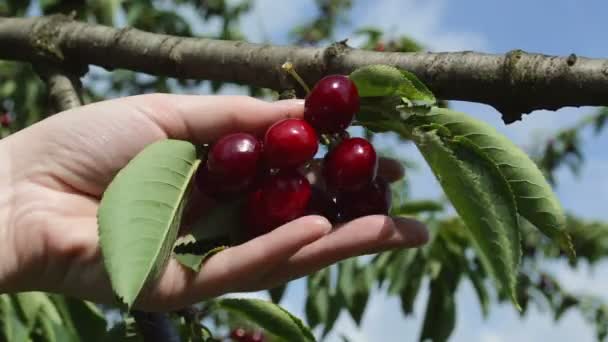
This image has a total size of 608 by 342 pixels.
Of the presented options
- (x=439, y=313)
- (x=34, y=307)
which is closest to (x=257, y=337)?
(x=439, y=313)

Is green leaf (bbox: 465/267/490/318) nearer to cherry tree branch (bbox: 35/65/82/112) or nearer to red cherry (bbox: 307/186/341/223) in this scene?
cherry tree branch (bbox: 35/65/82/112)

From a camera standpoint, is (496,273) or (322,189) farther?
(322,189)

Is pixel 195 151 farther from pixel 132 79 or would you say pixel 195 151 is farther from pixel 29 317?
pixel 132 79

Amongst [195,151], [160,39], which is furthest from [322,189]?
[160,39]

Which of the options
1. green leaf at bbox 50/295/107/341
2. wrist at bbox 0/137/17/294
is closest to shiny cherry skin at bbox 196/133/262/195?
wrist at bbox 0/137/17/294

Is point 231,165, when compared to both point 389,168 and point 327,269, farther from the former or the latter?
point 327,269

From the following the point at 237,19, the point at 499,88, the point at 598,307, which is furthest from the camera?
the point at 598,307

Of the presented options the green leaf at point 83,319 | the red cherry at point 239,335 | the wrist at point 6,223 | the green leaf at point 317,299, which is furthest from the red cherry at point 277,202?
the red cherry at point 239,335
